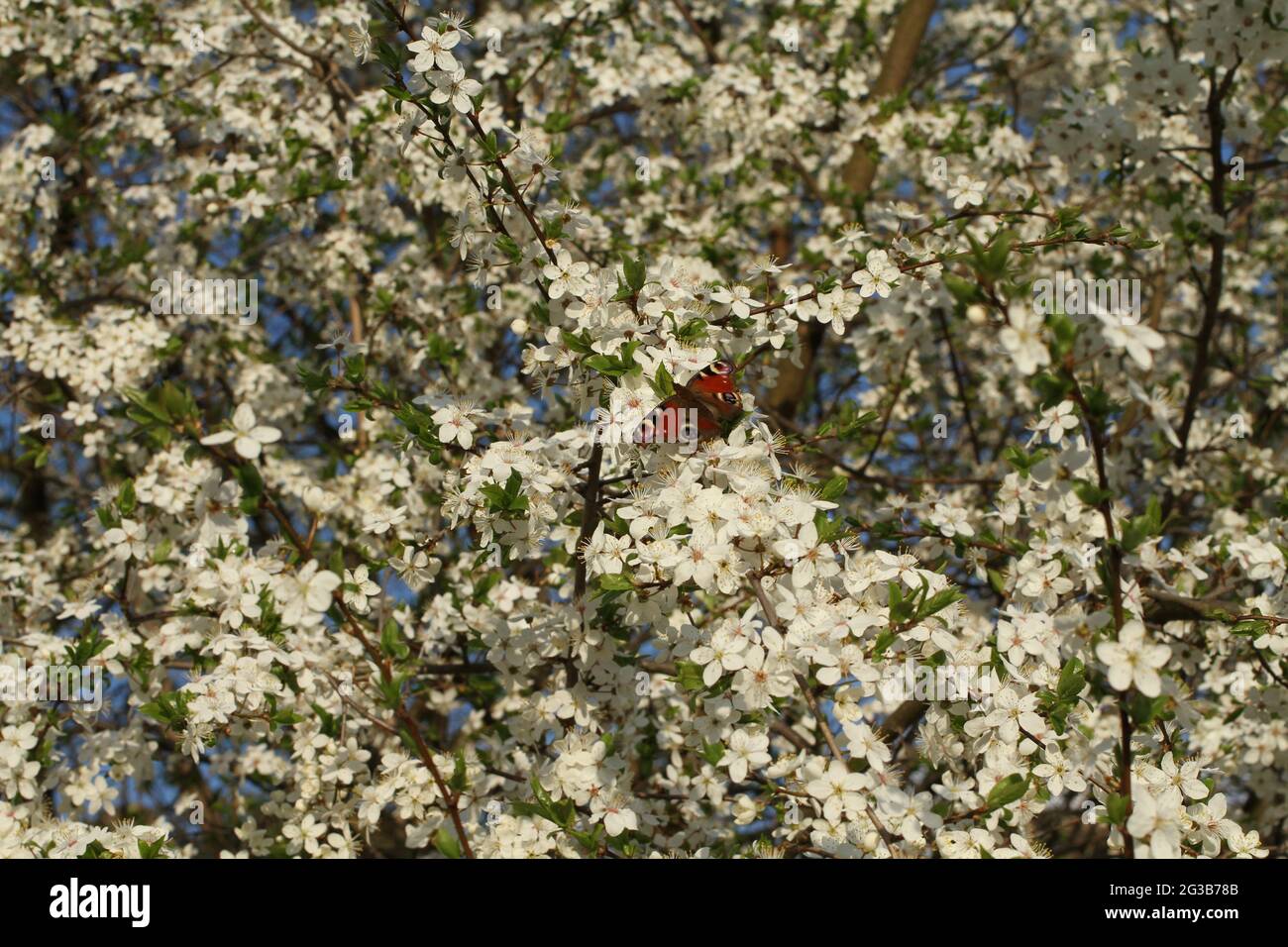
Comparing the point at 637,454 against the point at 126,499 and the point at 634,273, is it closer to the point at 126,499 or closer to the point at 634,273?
the point at 634,273

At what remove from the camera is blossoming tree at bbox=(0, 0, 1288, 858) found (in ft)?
8.24

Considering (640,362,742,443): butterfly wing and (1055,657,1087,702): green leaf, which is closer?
(1055,657,1087,702): green leaf

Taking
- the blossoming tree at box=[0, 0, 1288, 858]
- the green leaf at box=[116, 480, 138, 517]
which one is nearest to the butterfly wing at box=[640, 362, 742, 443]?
the blossoming tree at box=[0, 0, 1288, 858]

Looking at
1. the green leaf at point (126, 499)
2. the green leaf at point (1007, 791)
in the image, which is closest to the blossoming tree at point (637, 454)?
the green leaf at point (1007, 791)

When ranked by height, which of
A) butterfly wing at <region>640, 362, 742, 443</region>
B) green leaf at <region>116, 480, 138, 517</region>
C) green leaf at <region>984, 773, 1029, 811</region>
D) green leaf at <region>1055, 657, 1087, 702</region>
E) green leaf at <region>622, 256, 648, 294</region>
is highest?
green leaf at <region>622, 256, 648, 294</region>

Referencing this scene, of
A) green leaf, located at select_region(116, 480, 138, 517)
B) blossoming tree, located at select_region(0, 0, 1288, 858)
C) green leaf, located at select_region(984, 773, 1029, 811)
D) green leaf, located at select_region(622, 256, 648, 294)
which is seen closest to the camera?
green leaf, located at select_region(984, 773, 1029, 811)

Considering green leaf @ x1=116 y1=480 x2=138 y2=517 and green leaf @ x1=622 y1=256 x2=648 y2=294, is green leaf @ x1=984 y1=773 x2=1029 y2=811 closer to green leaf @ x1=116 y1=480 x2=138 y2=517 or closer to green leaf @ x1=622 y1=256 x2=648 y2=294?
green leaf @ x1=622 y1=256 x2=648 y2=294

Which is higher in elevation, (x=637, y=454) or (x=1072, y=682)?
(x=637, y=454)

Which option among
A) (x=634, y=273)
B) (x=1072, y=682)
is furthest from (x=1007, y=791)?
(x=634, y=273)

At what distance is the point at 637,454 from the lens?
8.95ft

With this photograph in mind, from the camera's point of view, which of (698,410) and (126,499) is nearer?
(698,410)

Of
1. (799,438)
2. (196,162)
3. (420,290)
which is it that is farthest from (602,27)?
(799,438)

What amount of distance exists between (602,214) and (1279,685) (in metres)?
3.61

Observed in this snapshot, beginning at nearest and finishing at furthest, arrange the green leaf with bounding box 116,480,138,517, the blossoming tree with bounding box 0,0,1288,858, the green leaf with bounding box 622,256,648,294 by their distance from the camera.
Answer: the blossoming tree with bounding box 0,0,1288,858, the green leaf with bounding box 622,256,648,294, the green leaf with bounding box 116,480,138,517
